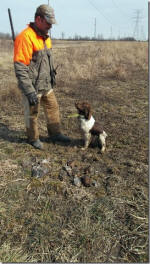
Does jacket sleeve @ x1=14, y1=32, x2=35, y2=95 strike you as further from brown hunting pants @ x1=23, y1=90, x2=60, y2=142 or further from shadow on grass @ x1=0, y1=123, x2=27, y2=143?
shadow on grass @ x1=0, y1=123, x2=27, y2=143

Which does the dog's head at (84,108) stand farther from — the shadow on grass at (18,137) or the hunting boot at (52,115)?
the shadow on grass at (18,137)

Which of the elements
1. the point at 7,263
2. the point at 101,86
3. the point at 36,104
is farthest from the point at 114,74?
the point at 7,263

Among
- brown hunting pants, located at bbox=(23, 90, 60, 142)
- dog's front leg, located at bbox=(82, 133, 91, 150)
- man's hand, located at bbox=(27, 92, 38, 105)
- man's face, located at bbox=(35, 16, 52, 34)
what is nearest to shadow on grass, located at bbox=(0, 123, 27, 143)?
brown hunting pants, located at bbox=(23, 90, 60, 142)

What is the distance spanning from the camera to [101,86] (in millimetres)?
8953

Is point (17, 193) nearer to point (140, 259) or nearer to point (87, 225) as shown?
point (87, 225)

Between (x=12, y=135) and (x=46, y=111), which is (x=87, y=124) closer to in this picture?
(x=46, y=111)

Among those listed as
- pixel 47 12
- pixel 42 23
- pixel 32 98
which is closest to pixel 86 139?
pixel 32 98

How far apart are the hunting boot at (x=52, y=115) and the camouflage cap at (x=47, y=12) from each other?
4.17ft

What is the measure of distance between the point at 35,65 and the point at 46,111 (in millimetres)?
1020

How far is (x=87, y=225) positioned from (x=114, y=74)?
8924 millimetres

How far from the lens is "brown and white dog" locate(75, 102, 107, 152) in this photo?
364cm

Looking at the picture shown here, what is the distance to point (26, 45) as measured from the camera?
323cm

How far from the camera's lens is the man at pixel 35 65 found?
3.25 metres

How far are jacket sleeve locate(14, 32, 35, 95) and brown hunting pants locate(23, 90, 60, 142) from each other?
318 millimetres
